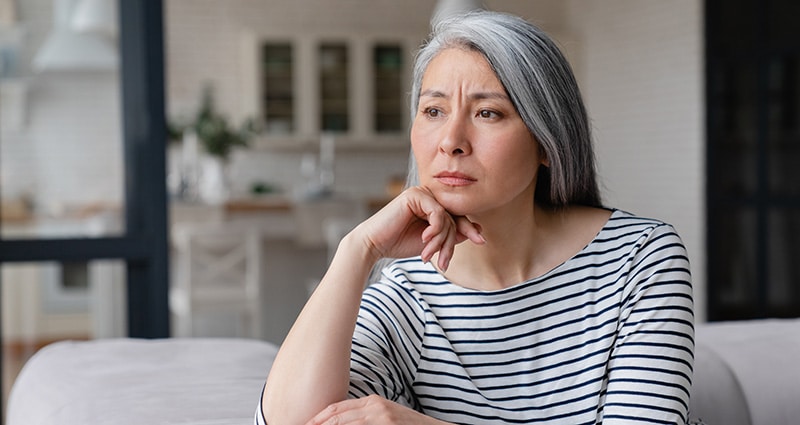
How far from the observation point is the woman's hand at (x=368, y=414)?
111 centimetres

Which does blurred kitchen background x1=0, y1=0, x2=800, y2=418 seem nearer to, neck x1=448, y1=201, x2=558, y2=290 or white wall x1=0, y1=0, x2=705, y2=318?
white wall x1=0, y1=0, x2=705, y2=318

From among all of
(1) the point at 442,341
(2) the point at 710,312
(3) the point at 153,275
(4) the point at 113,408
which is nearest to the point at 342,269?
(1) the point at 442,341

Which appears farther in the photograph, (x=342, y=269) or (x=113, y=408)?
(x=113, y=408)

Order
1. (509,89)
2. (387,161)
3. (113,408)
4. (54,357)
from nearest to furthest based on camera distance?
1. (509,89)
2. (113,408)
3. (54,357)
4. (387,161)

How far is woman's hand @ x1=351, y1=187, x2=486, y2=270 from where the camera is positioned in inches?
48.3

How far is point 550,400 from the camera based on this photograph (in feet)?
4.17

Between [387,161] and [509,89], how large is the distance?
638 cm

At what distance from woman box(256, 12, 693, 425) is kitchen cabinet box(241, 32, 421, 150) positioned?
5.85 metres

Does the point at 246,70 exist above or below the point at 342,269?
above

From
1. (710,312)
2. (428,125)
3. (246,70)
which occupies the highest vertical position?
(246,70)

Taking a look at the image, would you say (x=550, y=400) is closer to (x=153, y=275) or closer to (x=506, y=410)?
(x=506, y=410)

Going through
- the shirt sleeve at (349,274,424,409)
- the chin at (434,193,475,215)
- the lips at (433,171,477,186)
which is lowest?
the shirt sleeve at (349,274,424,409)

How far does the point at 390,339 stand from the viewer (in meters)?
1.31

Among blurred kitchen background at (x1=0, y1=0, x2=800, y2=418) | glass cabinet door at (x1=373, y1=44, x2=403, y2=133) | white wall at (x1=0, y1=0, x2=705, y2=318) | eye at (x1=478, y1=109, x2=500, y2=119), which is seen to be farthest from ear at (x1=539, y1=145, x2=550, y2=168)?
glass cabinet door at (x1=373, y1=44, x2=403, y2=133)
